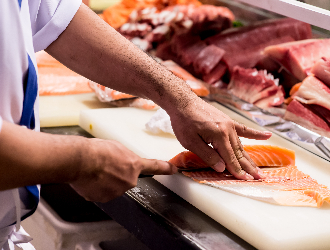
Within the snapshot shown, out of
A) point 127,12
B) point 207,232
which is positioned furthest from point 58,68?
point 207,232

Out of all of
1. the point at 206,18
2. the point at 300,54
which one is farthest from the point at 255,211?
the point at 206,18

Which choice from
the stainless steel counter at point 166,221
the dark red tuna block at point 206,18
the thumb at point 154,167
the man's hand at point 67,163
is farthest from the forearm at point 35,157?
the dark red tuna block at point 206,18

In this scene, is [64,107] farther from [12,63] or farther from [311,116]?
[311,116]

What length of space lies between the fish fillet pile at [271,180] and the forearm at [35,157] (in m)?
0.67

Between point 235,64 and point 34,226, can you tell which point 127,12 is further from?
point 34,226

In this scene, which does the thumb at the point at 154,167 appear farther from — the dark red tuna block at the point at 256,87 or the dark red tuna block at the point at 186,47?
the dark red tuna block at the point at 186,47

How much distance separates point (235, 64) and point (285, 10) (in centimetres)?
75

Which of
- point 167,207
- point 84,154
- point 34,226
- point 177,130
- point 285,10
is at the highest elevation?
point 285,10

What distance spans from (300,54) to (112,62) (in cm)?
127

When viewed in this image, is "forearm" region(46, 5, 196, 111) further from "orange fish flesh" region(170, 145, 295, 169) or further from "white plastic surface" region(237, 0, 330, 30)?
"white plastic surface" region(237, 0, 330, 30)

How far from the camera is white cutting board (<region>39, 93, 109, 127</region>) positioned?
2.41 metres

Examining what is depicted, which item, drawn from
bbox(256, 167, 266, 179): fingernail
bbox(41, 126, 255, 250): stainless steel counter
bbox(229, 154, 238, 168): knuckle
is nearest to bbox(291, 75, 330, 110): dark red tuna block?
bbox(256, 167, 266, 179): fingernail

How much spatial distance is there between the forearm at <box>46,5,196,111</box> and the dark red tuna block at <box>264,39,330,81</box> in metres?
1.00

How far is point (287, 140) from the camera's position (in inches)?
93.1
